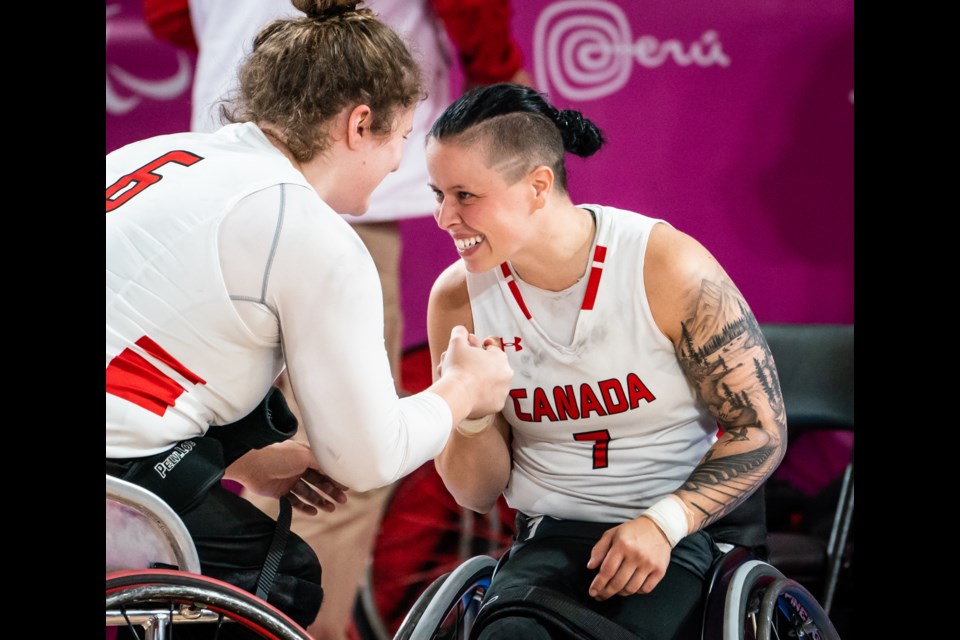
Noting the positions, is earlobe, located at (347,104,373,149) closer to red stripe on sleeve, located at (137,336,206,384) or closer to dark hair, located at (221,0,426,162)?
dark hair, located at (221,0,426,162)

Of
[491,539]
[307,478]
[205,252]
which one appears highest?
[205,252]

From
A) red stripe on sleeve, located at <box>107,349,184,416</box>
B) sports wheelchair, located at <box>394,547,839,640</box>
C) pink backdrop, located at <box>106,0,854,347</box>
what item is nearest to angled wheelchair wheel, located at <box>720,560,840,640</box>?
sports wheelchair, located at <box>394,547,839,640</box>

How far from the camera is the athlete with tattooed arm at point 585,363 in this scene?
1713 mm

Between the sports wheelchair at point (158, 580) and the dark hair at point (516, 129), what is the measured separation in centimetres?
85

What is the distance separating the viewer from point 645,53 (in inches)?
114

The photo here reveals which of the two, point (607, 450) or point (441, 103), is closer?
point (607, 450)

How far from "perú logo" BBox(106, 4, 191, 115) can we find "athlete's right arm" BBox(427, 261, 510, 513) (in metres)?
1.24

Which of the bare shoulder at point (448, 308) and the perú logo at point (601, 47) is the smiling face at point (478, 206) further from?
the perú logo at point (601, 47)

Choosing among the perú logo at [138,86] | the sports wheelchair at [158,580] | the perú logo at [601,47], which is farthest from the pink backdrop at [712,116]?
the sports wheelchair at [158,580]

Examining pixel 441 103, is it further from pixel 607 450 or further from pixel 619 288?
pixel 607 450

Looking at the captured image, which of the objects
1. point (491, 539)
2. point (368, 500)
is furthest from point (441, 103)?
point (491, 539)

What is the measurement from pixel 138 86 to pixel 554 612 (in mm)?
1899

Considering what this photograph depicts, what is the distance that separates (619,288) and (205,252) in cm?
73

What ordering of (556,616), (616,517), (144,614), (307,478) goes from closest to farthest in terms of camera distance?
(144,614) < (556,616) < (307,478) < (616,517)
